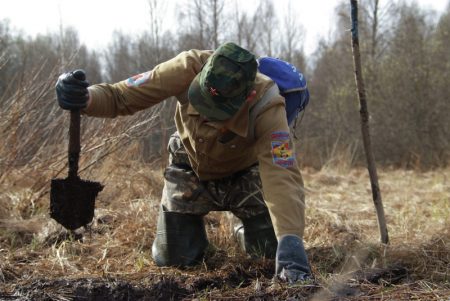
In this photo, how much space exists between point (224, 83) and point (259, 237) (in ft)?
4.21

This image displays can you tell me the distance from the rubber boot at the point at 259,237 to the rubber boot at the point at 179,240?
289mm

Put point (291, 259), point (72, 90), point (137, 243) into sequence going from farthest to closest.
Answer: point (137, 243) < point (72, 90) < point (291, 259)

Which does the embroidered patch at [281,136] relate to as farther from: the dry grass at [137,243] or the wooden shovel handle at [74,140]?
the wooden shovel handle at [74,140]

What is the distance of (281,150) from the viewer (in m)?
2.52

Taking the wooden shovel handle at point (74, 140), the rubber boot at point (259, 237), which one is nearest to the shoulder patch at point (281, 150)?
the rubber boot at point (259, 237)

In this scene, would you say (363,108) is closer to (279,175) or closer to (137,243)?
(279,175)

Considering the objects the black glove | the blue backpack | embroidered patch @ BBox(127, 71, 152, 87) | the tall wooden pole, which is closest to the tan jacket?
embroidered patch @ BBox(127, 71, 152, 87)

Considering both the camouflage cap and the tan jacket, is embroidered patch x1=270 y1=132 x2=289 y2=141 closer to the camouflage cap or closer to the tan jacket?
the tan jacket

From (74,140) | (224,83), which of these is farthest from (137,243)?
(224,83)

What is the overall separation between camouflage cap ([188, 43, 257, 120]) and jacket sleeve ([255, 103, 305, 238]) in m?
0.20

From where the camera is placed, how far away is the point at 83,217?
3.09 meters

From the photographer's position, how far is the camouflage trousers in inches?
131

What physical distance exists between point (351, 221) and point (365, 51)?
531 inches

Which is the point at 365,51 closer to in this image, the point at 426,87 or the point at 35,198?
the point at 426,87
